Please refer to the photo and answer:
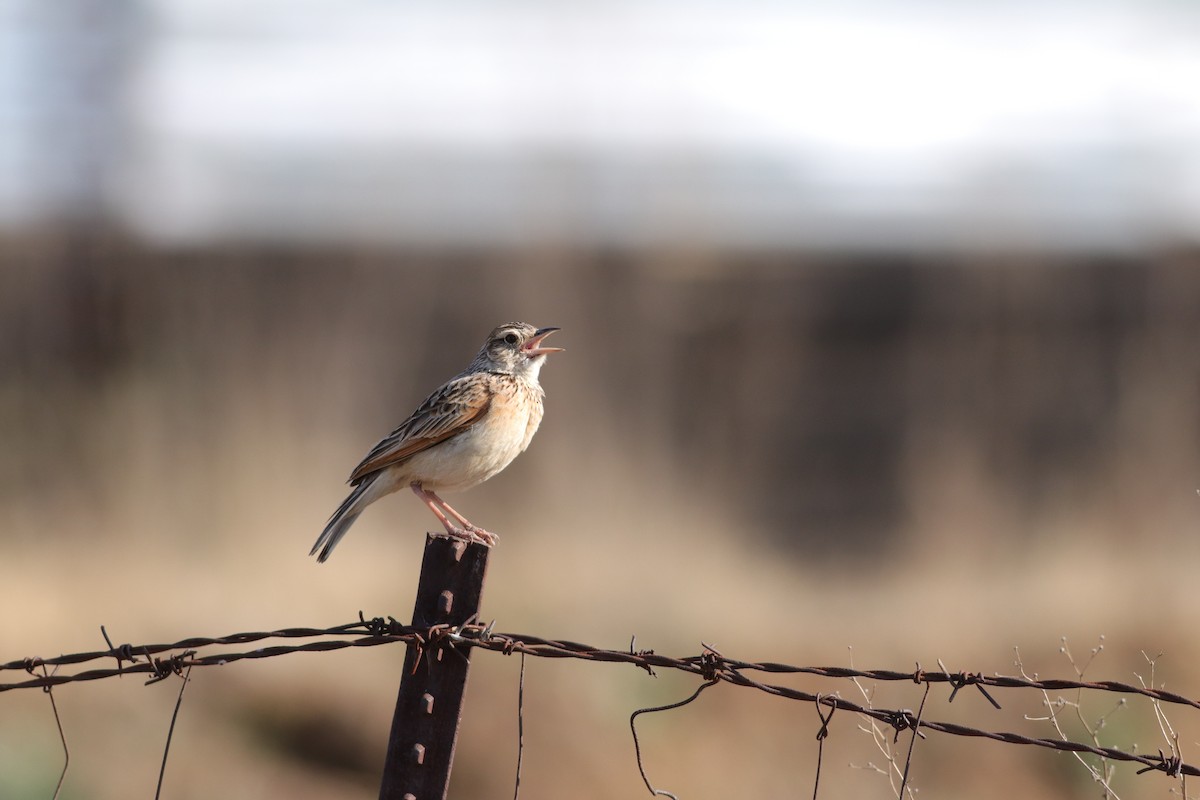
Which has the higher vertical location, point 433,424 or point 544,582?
point 544,582

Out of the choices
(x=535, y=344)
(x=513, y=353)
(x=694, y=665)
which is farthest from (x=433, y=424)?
(x=694, y=665)

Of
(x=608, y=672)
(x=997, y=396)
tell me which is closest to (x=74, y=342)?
(x=608, y=672)

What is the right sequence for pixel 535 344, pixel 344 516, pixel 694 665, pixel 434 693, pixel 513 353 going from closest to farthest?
pixel 434 693, pixel 694 665, pixel 344 516, pixel 513 353, pixel 535 344

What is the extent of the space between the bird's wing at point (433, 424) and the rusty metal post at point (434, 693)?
245 centimetres

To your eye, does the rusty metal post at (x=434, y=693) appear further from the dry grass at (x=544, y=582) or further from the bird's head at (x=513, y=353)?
the dry grass at (x=544, y=582)

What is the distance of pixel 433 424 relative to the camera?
612 centimetres

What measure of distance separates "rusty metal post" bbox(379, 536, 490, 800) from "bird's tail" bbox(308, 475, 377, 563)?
2.14 meters

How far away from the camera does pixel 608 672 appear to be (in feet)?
38.9

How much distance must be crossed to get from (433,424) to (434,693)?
8.55 feet

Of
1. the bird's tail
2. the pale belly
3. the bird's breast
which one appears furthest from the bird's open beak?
the bird's tail

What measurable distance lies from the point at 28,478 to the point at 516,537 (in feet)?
17.0

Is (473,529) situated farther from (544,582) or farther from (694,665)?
(544,582)

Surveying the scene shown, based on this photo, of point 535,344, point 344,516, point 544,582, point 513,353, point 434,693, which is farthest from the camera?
point 544,582

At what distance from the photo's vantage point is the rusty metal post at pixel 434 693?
11.8ft
